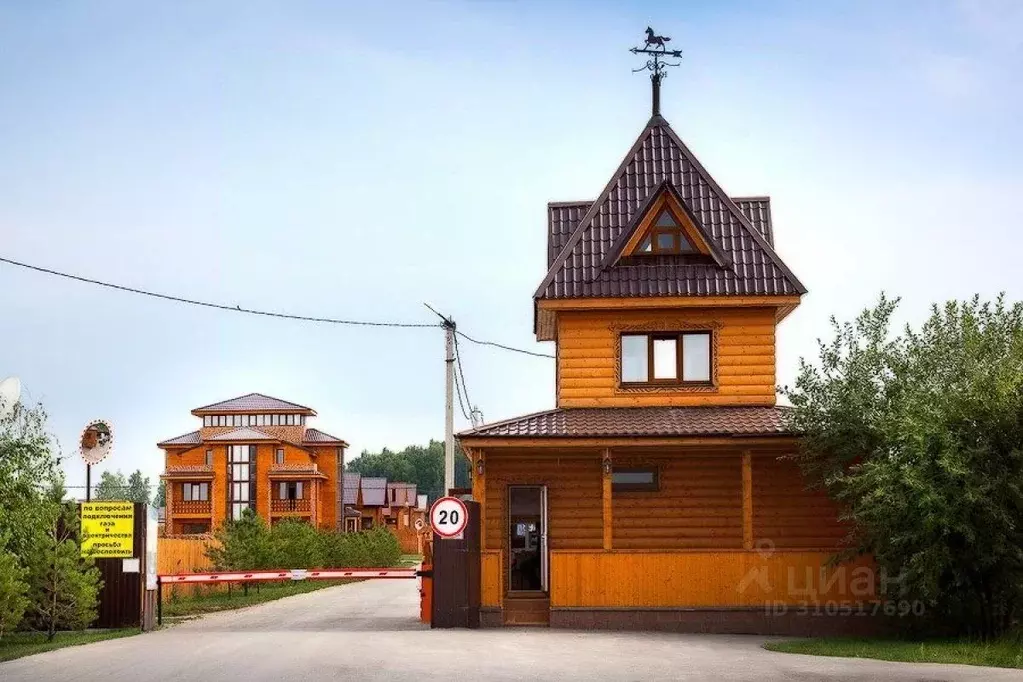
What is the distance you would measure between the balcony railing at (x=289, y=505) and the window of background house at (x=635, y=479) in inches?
2545

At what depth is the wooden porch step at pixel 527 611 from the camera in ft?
80.8

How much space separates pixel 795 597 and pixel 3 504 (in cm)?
1347

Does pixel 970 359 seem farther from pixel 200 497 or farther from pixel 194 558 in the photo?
pixel 200 497

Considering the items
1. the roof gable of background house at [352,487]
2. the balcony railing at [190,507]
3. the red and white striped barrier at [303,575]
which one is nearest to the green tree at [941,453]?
the red and white striped barrier at [303,575]

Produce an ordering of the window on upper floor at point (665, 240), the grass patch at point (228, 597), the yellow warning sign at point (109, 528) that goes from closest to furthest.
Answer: the yellow warning sign at point (109, 528) < the window on upper floor at point (665, 240) < the grass patch at point (228, 597)

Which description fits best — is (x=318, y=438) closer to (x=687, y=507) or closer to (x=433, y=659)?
(x=687, y=507)

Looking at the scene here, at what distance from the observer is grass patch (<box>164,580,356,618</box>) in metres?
32.4

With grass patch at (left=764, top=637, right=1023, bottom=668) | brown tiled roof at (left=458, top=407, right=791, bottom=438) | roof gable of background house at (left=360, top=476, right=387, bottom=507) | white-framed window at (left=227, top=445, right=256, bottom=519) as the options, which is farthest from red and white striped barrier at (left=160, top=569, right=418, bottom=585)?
roof gable of background house at (left=360, top=476, right=387, bottom=507)

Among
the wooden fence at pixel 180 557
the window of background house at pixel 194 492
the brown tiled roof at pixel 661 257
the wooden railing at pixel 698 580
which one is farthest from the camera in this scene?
the window of background house at pixel 194 492

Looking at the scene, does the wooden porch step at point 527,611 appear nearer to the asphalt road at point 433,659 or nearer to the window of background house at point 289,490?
the asphalt road at point 433,659

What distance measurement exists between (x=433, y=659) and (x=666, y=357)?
34.1 feet

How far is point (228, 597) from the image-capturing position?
130 ft

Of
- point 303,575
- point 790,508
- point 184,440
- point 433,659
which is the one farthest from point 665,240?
point 184,440

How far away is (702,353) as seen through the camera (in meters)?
26.5
